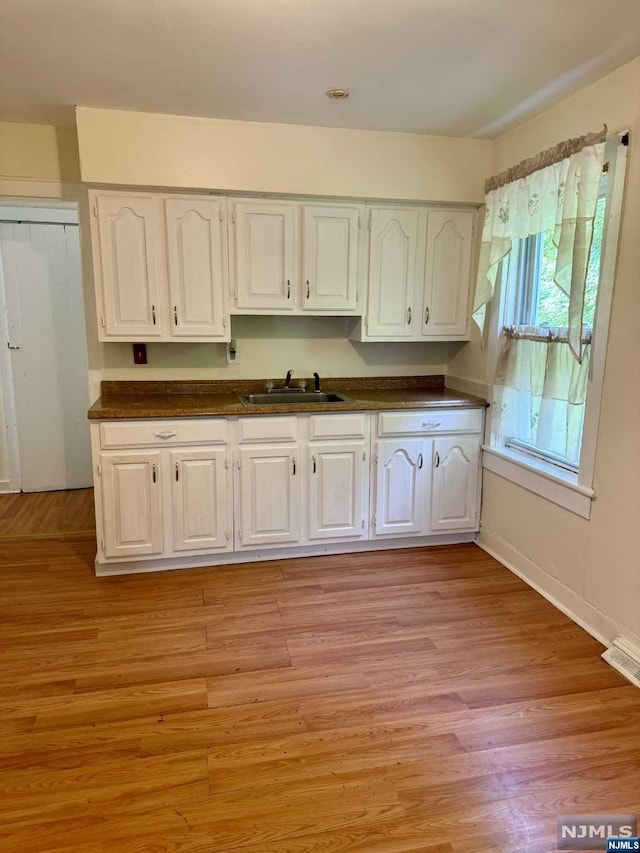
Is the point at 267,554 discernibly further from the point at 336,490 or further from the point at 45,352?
the point at 45,352

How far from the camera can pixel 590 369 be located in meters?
2.50

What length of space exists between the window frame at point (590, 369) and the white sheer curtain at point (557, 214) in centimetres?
8

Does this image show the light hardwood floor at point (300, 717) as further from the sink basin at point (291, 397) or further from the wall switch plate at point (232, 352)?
the wall switch plate at point (232, 352)

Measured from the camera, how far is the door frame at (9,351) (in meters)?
4.10

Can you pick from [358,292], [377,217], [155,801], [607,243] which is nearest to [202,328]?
[358,292]

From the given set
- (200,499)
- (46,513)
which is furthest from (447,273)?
(46,513)

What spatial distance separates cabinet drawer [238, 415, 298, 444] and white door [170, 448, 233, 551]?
0.49 ft

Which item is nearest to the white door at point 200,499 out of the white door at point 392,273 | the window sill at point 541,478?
the white door at point 392,273

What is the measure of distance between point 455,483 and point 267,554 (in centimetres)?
121

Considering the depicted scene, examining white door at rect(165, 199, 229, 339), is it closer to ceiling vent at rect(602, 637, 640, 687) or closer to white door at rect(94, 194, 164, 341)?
white door at rect(94, 194, 164, 341)

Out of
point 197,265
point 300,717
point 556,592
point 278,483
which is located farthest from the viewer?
point 278,483

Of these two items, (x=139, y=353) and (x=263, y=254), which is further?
(x=139, y=353)

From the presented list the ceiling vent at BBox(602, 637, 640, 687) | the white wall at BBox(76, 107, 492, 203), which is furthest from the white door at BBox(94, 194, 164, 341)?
the ceiling vent at BBox(602, 637, 640, 687)

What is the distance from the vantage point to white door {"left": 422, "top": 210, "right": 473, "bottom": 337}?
3.37 m
